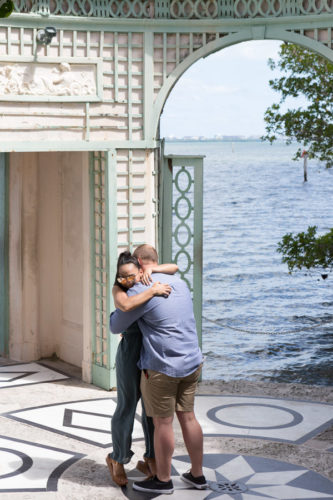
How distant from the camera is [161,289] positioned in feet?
17.4

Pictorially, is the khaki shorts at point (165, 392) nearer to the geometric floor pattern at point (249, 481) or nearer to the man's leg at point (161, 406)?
the man's leg at point (161, 406)

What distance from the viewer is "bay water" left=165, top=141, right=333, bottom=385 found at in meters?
13.2

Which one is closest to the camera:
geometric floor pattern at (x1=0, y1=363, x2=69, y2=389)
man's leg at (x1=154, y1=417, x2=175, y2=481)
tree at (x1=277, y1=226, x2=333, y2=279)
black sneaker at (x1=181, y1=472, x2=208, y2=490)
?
man's leg at (x1=154, y1=417, x2=175, y2=481)

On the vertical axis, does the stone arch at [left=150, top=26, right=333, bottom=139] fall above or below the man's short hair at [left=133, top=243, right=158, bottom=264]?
above

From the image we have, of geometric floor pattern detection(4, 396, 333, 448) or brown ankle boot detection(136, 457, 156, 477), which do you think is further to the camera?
A: geometric floor pattern detection(4, 396, 333, 448)

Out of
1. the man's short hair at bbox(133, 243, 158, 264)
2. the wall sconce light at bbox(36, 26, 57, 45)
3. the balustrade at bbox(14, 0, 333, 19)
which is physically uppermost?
the balustrade at bbox(14, 0, 333, 19)

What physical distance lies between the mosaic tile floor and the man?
0.40 metres

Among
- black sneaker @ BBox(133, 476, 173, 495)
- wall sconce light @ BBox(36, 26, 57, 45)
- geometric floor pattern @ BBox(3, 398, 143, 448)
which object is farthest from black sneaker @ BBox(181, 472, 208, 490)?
wall sconce light @ BBox(36, 26, 57, 45)

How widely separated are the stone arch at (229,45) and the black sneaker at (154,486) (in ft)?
11.4

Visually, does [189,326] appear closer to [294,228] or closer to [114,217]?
[114,217]

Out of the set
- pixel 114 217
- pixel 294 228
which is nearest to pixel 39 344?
pixel 114 217

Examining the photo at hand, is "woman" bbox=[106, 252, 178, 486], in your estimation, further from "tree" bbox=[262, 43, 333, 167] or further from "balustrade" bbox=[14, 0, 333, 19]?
"tree" bbox=[262, 43, 333, 167]

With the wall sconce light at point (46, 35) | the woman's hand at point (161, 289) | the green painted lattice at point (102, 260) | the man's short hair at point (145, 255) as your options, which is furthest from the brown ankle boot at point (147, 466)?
the wall sconce light at point (46, 35)

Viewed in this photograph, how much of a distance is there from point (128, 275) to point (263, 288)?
21.3m
